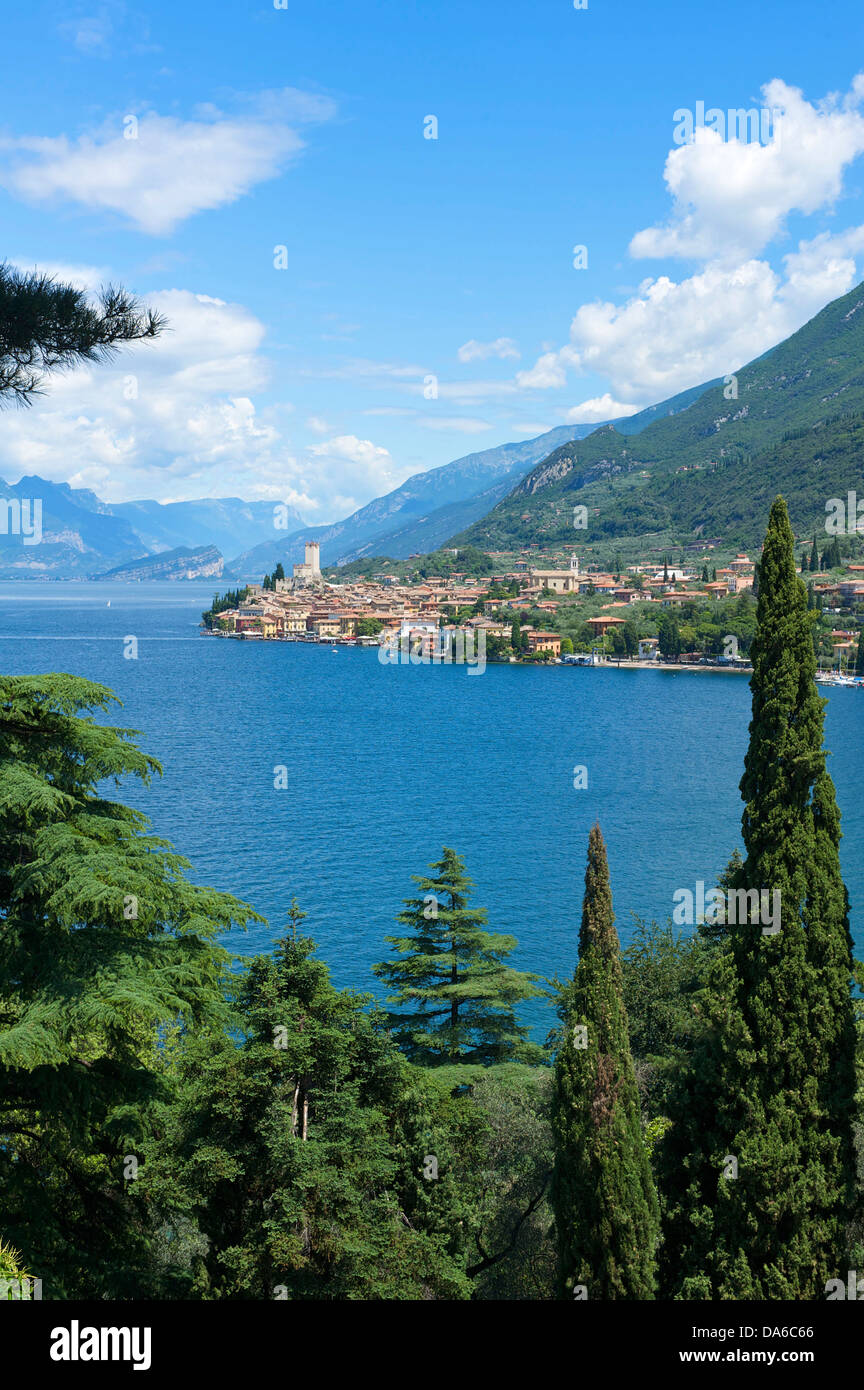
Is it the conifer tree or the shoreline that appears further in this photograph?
the shoreline

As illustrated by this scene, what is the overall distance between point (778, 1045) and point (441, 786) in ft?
112

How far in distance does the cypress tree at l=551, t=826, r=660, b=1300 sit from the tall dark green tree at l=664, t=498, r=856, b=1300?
0.60m

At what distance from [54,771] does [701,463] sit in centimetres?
20188

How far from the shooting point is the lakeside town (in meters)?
88.2

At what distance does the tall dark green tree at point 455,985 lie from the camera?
46.0ft

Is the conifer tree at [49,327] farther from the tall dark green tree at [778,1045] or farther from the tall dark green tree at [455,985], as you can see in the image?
the tall dark green tree at [455,985]

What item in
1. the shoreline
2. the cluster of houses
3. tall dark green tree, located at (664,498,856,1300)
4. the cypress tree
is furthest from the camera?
the cluster of houses

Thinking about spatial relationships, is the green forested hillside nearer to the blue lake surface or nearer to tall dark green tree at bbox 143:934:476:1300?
the blue lake surface

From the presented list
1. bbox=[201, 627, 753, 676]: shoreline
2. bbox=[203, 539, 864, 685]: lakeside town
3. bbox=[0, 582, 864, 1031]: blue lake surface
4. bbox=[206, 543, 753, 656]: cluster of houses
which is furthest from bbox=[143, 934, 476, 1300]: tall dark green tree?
bbox=[206, 543, 753, 656]: cluster of houses

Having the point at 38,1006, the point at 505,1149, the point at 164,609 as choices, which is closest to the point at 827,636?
the point at 505,1149

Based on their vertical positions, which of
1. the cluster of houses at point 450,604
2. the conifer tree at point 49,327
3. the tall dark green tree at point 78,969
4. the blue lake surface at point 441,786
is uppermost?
the cluster of houses at point 450,604

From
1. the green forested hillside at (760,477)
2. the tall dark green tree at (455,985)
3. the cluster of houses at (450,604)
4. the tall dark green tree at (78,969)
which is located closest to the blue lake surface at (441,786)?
the tall dark green tree at (455,985)

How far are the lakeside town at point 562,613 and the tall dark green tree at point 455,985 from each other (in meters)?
57.0

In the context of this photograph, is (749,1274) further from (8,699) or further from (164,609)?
(164,609)
